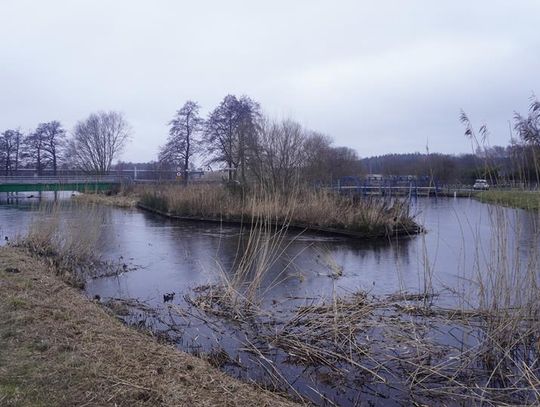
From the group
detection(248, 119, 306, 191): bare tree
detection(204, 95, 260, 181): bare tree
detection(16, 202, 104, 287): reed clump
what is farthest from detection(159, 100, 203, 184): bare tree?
detection(16, 202, 104, 287): reed clump

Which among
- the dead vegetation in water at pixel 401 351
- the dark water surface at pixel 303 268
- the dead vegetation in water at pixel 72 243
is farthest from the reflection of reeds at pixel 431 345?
the dead vegetation in water at pixel 72 243

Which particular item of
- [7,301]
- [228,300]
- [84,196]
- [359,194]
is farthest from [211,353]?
[359,194]

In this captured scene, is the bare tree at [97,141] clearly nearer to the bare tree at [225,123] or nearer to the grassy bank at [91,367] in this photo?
the bare tree at [225,123]

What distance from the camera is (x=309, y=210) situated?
849 inches

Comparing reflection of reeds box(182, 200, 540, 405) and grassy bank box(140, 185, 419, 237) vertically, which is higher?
grassy bank box(140, 185, 419, 237)

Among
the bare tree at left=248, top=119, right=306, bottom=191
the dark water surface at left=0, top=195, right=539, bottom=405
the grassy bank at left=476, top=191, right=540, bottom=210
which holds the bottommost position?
the dark water surface at left=0, top=195, right=539, bottom=405

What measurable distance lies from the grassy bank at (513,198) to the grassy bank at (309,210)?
8556mm

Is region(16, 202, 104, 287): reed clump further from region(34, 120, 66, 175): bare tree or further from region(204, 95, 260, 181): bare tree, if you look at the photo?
region(34, 120, 66, 175): bare tree

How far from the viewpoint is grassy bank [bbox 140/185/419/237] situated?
1905 centimetres

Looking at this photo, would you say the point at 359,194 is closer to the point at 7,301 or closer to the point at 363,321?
the point at 363,321

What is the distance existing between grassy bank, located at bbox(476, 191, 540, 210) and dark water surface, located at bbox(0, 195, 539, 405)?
0.12 meters

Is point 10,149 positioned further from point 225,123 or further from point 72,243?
point 72,243

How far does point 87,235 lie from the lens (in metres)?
12.5

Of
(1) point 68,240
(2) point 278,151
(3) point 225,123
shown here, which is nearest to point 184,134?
(3) point 225,123
